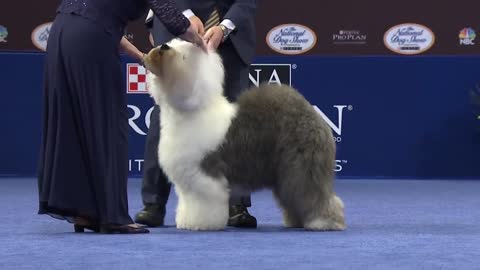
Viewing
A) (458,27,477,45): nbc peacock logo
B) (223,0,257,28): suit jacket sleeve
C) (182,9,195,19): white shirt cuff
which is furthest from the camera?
(458,27,477,45): nbc peacock logo

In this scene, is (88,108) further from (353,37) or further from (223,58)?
(353,37)

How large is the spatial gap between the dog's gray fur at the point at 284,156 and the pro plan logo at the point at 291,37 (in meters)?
7.35

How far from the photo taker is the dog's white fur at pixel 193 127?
14.4 ft

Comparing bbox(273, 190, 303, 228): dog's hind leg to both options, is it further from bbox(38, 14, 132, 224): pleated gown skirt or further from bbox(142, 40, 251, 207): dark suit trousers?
bbox(38, 14, 132, 224): pleated gown skirt

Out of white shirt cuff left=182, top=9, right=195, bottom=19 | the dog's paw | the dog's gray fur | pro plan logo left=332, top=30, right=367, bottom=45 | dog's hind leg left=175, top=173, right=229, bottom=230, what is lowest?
the dog's paw

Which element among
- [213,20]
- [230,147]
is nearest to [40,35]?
[213,20]

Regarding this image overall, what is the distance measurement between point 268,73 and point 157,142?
2.87 meters

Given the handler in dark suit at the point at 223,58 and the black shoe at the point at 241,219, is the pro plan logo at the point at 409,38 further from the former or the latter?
the black shoe at the point at 241,219

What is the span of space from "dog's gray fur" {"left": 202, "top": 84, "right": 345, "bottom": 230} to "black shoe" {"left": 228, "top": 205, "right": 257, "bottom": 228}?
0.29 metres

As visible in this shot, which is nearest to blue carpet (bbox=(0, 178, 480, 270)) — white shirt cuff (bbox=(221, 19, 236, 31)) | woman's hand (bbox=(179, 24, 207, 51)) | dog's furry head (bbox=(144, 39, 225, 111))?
dog's furry head (bbox=(144, 39, 225, 111))

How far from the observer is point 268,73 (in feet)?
25.5

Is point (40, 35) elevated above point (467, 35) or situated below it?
below

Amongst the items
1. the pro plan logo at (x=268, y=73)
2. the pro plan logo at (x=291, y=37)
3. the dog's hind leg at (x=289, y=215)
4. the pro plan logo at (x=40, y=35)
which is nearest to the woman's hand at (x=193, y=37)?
the dog's hind leg at (x=289, y=215)

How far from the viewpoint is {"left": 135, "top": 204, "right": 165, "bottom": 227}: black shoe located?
489cm
